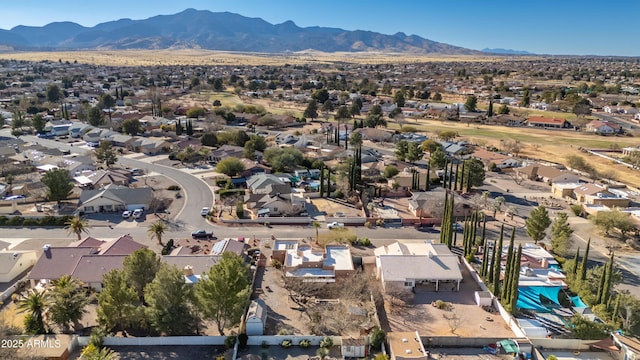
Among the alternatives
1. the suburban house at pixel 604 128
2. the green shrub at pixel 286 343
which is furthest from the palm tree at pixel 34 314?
the suburban house at pixel 604 128

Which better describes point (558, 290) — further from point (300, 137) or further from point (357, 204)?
point (300, 137)

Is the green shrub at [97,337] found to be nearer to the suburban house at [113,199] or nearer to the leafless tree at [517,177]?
the suburban house at [113,199]

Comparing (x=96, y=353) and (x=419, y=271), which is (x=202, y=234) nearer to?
(x=96, y=353)

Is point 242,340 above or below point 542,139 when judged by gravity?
below

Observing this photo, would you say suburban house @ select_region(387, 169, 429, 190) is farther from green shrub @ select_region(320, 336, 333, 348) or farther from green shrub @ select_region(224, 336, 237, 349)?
green shrub @ select_region(224, 336, 237, 349)

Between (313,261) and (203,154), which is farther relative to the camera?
(203,154)

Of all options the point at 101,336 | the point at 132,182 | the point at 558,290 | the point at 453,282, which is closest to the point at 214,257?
the point at 101,336

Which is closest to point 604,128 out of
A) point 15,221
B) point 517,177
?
point 517,177
